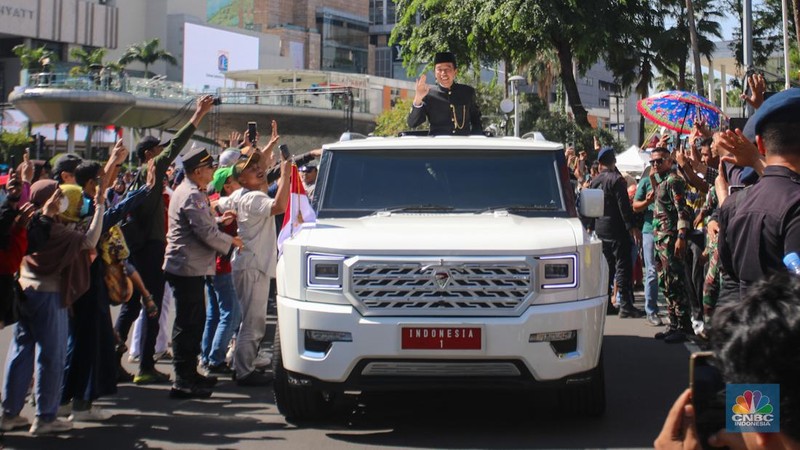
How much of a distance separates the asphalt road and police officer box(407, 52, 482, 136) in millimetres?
3114

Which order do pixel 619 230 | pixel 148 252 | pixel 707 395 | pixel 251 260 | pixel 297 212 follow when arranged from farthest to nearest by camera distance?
pixel 619 230 → pixel 148 252 → pixel 251 260 → pixel 297 212 → pixel 707 395

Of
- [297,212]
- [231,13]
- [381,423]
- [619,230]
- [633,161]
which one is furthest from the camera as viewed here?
[231,13]

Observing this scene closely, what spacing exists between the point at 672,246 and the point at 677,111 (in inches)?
242

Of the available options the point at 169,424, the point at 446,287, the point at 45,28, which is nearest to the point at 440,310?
the point at 446,287

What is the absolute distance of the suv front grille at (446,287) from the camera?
7.04m

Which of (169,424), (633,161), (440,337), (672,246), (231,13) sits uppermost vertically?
(231,13)

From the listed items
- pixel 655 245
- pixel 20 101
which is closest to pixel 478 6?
pixel 655 245

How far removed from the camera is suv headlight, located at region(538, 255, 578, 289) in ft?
23.3

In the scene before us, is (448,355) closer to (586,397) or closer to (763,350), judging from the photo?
(586,397)

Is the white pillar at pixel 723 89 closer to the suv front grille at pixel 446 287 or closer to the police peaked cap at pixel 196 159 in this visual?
the police peaked cap at pixel 196 159

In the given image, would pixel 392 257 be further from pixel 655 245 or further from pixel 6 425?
pixel 655 245

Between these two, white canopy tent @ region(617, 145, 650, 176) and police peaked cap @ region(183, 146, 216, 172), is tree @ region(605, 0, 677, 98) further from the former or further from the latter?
police peaked cap @ region(183, 146, 216, 172)

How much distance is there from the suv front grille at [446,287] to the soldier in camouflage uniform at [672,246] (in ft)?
16.3

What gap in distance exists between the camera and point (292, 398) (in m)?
7.55
